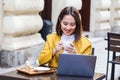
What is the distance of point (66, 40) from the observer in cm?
353

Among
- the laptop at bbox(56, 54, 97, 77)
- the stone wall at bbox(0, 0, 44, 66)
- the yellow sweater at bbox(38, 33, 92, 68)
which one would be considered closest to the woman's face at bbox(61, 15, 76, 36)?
the yellow sweater at bbox(38, 33, 92, 68)

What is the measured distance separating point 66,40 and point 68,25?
152 millimetres

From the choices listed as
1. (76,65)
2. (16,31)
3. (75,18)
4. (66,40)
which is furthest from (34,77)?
(16,31)

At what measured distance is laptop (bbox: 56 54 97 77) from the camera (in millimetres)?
3043

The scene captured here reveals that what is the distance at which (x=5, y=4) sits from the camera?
700 cm

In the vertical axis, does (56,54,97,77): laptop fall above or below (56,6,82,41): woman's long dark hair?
below

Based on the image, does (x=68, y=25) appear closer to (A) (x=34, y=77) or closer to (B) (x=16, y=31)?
(A) (x=34, y=77)

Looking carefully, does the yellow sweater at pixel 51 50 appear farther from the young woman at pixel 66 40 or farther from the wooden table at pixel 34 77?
the wooden table at pixel 34 77

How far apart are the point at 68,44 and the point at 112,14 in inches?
404

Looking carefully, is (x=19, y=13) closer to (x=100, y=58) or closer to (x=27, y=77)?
(x=100, y=58)

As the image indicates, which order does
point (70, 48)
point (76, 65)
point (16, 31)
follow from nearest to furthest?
point (76, 65) < point (70, 48) < point (16, 31)

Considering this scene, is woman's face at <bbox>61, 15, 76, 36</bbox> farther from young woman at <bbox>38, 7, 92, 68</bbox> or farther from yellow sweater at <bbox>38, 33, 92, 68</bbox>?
yellow sweater at <bbox>38, 33, 92, 68</bbox>

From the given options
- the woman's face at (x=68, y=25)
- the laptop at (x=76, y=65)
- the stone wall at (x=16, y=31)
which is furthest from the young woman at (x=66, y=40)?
the stone wall at (x=16, y=31)

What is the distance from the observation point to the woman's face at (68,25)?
3492mm
